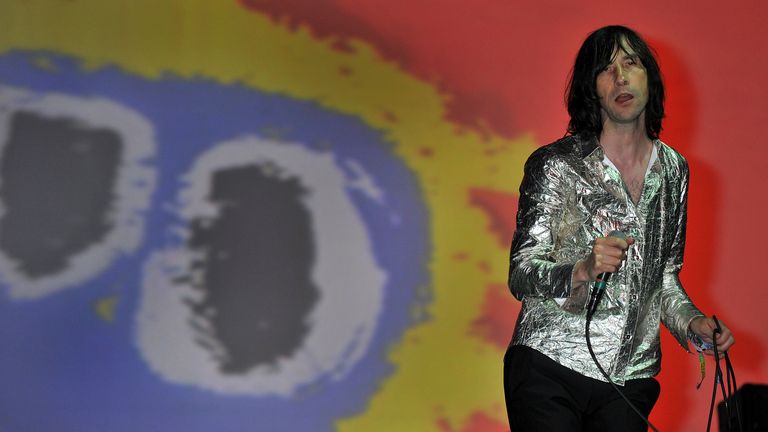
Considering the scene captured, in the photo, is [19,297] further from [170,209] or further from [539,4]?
[539,4]

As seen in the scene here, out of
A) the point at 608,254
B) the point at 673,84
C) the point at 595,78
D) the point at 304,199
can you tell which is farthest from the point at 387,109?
the point at 608,254

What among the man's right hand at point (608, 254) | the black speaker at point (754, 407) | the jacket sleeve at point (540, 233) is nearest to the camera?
the man's right hand at point (608, 254)

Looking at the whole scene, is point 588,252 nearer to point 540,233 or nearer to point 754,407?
point 540,233

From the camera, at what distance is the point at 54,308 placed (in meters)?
3.08

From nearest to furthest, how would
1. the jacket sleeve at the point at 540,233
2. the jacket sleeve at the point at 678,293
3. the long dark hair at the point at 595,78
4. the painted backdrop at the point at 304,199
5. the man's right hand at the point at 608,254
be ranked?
the man's right hand at the point at 608,254 < the jacket sleeve at the point at 540,233 < the jacket sleeve at the point at 678,293 < the long dark hair at the point at 595,78 < the painted backdrop at the point at 304,199

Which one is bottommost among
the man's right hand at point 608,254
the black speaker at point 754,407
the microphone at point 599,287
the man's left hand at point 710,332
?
the black speaker at point 754,407

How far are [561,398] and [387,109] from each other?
173cm

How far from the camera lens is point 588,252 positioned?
6.19ft

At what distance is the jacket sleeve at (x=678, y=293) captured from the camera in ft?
6.32

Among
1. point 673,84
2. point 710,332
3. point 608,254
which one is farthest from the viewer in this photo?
point 673,84

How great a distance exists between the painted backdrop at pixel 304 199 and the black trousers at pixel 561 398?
1412mm

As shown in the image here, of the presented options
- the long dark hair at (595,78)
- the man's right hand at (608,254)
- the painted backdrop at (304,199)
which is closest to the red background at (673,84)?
the painted backdrop at (304,199)

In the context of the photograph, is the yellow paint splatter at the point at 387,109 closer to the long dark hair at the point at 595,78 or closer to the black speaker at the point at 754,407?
the black speaker at the point at 754,407

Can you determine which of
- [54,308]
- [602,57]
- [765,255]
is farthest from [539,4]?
[54,308]
